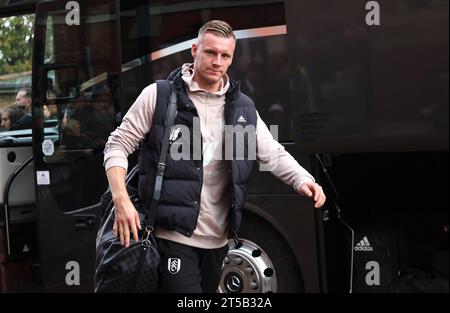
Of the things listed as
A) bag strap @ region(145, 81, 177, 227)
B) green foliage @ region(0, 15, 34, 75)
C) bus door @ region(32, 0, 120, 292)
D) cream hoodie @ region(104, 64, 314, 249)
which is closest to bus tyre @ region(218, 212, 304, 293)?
bus door @ region(32, 0, 120, 292)

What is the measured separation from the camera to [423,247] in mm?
4723

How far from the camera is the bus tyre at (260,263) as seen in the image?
4.95 metres

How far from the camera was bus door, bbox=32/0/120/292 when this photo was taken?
5.38 meters

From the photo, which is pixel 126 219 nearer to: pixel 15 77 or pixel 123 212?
pixel 123 212

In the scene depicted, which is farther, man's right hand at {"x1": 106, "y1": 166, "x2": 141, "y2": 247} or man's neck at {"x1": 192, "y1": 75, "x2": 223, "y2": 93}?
man's neck at {"x1": 192, "y1": 75, "x2": 223, "y2": 93}

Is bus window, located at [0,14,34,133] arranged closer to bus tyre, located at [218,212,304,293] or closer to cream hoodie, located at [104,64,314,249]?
bus tyre, located at [218,212,304,293]

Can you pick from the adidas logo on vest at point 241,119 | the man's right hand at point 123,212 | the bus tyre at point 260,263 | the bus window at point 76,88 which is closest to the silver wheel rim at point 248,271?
the bus tyre at point 260,263

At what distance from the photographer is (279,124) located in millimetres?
4797

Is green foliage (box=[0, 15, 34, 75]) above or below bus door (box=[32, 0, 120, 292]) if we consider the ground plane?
above

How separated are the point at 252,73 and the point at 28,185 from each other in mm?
2287

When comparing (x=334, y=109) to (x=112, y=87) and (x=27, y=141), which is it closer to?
(x=112, y=87)

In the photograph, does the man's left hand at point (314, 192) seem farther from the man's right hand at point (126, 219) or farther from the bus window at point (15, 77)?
the bus window at point (15, 77)

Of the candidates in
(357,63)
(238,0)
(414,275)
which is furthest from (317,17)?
(414,275)

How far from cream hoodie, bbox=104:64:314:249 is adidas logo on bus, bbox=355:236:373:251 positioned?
1.50 m
